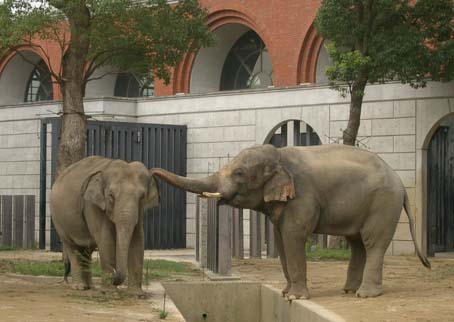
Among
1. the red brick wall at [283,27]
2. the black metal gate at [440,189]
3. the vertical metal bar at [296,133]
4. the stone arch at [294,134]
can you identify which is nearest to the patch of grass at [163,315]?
the black metal gate at [440,189]

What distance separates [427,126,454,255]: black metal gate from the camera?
26.5m

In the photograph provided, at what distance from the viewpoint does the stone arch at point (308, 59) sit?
29531 mm

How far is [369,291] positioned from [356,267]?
0.83 m

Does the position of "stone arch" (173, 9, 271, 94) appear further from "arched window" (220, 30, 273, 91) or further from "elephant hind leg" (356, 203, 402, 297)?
"elephant hind leg" (356, 203, 402, 297)

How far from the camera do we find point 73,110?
69.0 feet

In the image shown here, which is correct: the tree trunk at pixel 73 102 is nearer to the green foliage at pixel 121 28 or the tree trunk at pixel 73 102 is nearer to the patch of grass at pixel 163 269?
the green foliage at pixel 121 28

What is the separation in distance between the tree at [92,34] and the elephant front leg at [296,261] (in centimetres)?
795

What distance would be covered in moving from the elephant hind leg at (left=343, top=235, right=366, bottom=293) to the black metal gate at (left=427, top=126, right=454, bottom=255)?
1181 cm

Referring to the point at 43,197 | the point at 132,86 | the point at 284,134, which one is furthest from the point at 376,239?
the point at 132,86

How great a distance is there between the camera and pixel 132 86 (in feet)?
119

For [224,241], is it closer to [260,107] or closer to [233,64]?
[260,107]

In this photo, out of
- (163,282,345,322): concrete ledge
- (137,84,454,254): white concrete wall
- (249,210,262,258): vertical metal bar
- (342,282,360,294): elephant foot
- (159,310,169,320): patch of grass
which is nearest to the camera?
(159,310,169,320): patch of grass

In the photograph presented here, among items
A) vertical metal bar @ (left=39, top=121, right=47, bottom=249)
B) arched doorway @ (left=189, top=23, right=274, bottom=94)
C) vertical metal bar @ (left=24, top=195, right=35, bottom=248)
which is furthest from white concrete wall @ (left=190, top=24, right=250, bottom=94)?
vertical metal bar @ (left=24, top=195, right=35, bottom=248)

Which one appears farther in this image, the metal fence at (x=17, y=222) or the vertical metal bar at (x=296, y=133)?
the metal fence at (x=17, y=222)
